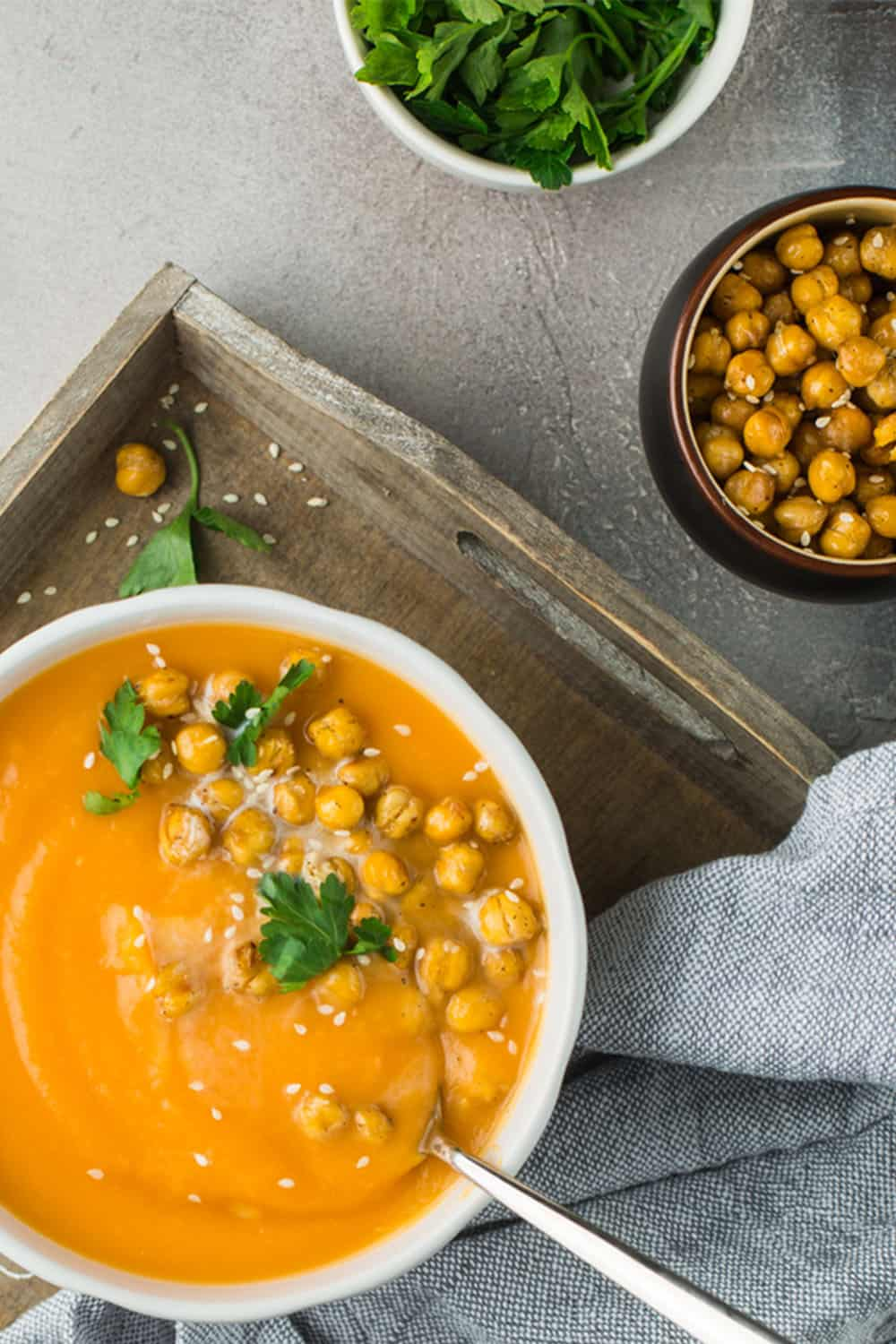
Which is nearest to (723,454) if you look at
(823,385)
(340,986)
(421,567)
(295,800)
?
(823,385)

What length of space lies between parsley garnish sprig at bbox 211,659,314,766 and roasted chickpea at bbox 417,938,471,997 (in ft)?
0.87

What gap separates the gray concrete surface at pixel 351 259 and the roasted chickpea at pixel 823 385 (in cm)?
26

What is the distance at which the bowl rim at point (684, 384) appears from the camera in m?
1.71

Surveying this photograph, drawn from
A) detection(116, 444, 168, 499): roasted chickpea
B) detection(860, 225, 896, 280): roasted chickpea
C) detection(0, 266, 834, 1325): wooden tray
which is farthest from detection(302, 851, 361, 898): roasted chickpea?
detection(860, 225, 896, 280): roasted chickpea

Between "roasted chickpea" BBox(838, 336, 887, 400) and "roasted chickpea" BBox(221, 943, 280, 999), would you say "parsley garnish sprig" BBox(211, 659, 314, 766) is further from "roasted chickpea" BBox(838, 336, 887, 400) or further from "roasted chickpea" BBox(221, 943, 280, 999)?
"roasted chickpea" BBox(838, 336, 887, 400)

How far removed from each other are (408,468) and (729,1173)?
919 mm

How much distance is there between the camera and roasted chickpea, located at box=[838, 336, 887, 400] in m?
1.75

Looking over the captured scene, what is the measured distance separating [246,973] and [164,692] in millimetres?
291

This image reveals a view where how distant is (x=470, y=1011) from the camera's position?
1496 millimetres

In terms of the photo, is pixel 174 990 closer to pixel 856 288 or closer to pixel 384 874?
pixel 384 874

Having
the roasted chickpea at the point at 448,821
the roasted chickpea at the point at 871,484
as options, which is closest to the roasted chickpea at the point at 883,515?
the roasted chickpea at the point at 871,484

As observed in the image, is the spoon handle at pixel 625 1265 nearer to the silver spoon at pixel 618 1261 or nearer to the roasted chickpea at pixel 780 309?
the silver spoon at pixel 618 1261

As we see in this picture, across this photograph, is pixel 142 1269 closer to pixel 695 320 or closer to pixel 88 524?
pixel 88 524

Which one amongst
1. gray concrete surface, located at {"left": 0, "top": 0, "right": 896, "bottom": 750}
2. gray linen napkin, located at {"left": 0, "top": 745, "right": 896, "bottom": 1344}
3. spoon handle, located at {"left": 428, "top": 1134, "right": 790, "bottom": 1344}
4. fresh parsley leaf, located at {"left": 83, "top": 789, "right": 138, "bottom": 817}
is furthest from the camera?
gray concrete surface, located at {"left": 0, "top": 0, "right": 896, "bottom": 750}
